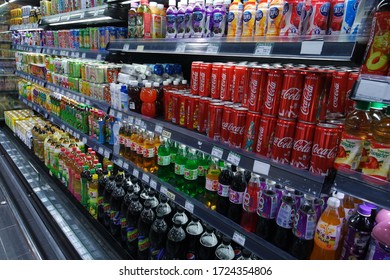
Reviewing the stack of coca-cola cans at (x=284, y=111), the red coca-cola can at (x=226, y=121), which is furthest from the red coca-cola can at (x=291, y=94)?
the red coca-cola can at (x=226, y=121)

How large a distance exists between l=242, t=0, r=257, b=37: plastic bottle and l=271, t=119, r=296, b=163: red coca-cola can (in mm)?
470

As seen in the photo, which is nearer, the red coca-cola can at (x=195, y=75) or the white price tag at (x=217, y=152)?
the white price tag at (x=217, y=152)

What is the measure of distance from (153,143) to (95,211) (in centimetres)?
96

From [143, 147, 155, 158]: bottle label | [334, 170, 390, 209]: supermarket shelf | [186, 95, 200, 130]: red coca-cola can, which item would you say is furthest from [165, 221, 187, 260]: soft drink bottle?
[334, 170, 390, 209]: supermarket shelf

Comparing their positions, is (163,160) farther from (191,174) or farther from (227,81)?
(227,81)

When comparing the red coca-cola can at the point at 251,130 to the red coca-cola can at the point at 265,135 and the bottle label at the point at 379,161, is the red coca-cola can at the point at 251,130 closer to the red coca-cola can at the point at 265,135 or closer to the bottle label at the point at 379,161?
the red coca-cola can at the point at 265,135

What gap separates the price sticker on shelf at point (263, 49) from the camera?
3.49 feet

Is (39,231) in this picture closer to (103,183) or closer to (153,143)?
(103,183)

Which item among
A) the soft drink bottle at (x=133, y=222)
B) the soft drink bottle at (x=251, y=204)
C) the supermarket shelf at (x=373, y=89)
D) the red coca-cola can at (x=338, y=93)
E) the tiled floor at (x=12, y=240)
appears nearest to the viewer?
the supermarket shelf at (x=373, y=89)

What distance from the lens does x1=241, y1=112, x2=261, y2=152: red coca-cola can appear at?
3.90 ft

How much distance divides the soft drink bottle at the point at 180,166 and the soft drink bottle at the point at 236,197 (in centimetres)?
41

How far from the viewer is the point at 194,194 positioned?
5.49 feet

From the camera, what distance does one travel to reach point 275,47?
105 cm

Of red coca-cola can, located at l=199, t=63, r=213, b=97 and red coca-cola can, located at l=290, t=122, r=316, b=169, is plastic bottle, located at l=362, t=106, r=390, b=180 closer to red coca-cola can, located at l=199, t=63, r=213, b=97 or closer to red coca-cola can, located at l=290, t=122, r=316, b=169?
red coca-cola can, located at l=290, t=122, r=316, b=169
